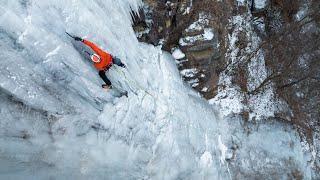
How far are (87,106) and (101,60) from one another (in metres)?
→ 1.02

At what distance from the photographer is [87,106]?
27.2 ft

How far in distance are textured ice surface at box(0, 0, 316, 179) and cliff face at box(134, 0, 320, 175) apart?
0.97m

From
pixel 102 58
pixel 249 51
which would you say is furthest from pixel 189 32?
pixel 102 58

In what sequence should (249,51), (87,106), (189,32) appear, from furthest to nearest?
(249,51) → (189,32) → (87,106)

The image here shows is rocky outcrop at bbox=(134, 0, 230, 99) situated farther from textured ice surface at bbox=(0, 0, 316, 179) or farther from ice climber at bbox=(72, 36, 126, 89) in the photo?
ice climber at bbox=(72, 36, 126, 89)

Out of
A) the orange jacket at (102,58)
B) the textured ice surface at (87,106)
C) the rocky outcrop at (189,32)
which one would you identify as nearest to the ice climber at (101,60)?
the orange jacket at (102,58)

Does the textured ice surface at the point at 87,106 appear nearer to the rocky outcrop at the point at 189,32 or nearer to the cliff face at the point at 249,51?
the rocky outcrop at the point at 189,32

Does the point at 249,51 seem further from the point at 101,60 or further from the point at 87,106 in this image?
the point at 87,106

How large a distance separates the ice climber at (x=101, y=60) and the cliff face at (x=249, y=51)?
131 inches

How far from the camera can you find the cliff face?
12664 mm

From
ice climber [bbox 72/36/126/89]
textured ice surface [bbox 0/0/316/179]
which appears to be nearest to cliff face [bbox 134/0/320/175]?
textured ice surface [bbox 0/0/316/179]

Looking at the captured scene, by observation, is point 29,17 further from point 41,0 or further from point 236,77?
point 236,77

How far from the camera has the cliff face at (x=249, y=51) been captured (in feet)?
41.5

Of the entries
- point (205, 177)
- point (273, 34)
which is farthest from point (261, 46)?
point (205, 177)
